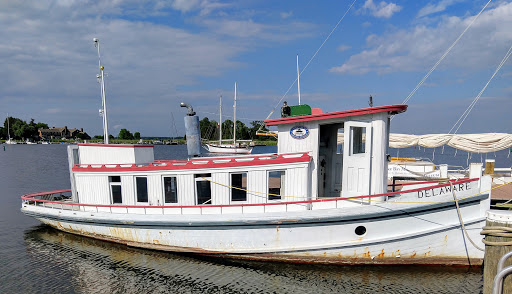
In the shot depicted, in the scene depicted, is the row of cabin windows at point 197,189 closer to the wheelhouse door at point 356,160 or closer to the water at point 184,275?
the water at point 184,275

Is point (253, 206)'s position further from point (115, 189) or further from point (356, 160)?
point (115, 189)

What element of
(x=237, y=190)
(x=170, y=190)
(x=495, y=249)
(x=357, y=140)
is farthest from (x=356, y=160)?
(x=170, y=190)

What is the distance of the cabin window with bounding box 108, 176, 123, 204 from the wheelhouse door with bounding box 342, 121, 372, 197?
8.63 metres

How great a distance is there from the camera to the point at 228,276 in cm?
1001

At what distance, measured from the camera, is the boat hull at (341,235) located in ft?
30.8

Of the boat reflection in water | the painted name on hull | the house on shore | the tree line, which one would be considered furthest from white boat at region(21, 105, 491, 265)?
the house on shore

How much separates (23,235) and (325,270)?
1380 centimetres

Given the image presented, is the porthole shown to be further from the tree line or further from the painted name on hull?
the tree line

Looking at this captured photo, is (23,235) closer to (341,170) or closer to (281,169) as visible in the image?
(281,169)

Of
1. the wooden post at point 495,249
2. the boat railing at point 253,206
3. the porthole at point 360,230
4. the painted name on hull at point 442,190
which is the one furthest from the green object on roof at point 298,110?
the wooden post at point 495,249

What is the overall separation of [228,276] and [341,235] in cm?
383

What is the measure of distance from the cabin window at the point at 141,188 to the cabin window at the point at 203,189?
6.93 feet

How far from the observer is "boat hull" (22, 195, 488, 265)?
9.40m

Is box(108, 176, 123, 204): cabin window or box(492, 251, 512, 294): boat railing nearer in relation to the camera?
box(492, 251, 512, 294): boat railing
